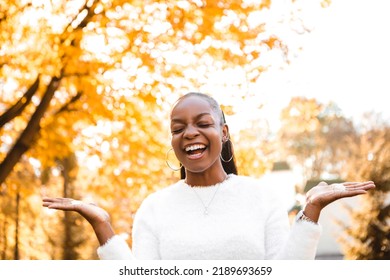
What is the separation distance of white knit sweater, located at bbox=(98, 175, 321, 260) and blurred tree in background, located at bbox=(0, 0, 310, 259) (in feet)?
12.4

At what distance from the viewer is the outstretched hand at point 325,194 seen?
1.97m

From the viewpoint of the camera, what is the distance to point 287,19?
6516 mm

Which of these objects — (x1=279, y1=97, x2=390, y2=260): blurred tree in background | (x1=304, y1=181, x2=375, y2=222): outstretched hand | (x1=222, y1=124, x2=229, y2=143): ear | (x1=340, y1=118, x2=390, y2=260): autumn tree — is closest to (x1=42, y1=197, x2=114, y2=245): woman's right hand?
(x1=222, y1=124, x2=229, y2=143): ear

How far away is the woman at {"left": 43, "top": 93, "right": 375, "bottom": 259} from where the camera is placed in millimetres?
2039

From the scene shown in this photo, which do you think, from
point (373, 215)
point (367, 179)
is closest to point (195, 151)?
point (367, 179)

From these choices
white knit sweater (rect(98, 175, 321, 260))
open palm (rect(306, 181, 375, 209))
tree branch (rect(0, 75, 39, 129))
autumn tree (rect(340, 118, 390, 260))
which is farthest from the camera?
autumn tree (rect(340, 118, 390, 260))

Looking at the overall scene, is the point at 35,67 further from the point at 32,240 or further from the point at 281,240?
the point at 32,240

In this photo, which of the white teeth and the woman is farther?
the white teeth

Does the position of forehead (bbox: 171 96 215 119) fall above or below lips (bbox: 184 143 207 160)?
above

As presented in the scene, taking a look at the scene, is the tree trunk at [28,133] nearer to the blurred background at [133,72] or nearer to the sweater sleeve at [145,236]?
the blurred background at [133,72]

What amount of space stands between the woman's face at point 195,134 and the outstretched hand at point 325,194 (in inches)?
15.8

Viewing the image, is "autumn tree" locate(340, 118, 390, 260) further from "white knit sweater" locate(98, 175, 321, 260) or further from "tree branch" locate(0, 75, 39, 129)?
"white knit sweater" locate(98, 175, 321, 260)

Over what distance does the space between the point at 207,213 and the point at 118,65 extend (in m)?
4.44

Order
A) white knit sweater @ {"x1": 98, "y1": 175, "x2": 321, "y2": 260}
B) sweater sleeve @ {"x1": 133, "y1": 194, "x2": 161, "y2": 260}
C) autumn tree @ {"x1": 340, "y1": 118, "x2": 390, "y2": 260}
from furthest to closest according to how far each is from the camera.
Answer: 1. autumn tree @ {"x1": 340, "y1": 118, "x2": 390, "y2": 260}
2. sweater sleeve @ {"x1": 133, "y1": 194, "x2": 161, "y2": 260}
3. white knit sweater @ {"x1": 98, "y1": 175, "x2": 321, "y2": 260}
